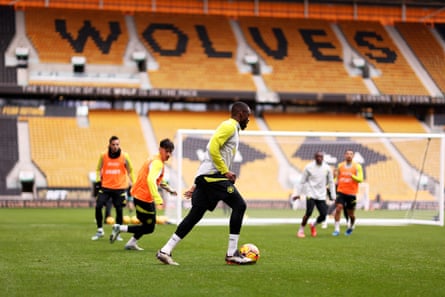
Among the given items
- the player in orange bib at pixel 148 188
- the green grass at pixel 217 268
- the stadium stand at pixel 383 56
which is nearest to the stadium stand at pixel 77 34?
the stadium stand at pixel 383 56

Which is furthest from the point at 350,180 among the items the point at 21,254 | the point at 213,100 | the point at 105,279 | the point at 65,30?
the point at 65,30

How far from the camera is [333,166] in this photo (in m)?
25.9

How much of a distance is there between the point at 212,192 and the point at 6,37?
3360 centimetres

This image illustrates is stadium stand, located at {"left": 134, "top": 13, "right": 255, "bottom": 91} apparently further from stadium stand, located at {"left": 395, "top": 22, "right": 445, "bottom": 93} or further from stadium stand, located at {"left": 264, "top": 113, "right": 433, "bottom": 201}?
stadium stand, located at {"left": 264, "top": 113, "right": 433, "bottom": 201}

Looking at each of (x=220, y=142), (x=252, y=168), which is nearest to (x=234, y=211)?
(x=220, y=142)

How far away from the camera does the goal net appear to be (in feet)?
79.9

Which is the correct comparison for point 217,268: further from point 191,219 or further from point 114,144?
point 114,144

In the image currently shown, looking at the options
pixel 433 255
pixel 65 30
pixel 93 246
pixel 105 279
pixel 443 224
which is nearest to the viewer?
pixel 105 279

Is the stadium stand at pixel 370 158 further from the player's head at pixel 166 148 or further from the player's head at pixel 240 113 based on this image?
the player's head at pixel 240 113

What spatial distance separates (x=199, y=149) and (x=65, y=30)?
18.7 meters

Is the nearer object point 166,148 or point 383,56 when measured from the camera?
point 166,148

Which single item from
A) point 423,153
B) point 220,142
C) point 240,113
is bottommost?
point 423,153

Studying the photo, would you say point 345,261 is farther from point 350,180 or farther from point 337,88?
point 337,88

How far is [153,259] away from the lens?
38.2 ft
